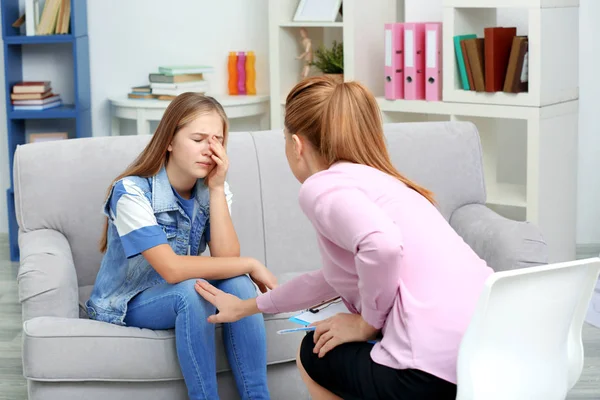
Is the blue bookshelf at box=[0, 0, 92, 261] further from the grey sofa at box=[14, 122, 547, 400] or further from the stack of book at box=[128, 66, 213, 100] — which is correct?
the grey sofa at box=[14, 122, 547, 400]

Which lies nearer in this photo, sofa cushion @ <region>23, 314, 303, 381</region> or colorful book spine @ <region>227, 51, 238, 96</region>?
sofa cushion @ <region>23, 314, 303, 381</region>

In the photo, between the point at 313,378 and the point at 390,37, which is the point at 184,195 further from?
the point at 390,37

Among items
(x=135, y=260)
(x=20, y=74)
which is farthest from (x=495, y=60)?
(x=20, y=74)

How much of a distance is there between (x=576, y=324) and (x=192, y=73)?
3262mm

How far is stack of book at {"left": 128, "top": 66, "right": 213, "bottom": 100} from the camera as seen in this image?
4.57 m

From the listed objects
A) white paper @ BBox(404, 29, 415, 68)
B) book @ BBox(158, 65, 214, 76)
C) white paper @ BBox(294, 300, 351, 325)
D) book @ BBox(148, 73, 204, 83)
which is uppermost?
white paper @ BBox(404, 29, 415, 68)

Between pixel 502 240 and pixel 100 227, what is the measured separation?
121 centimetres

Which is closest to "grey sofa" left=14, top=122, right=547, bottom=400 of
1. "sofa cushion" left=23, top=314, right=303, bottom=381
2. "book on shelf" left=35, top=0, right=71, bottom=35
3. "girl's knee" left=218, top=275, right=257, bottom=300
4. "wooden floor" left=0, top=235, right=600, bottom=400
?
"sofa cushion" left=23, top=314, right=303, bottom=381

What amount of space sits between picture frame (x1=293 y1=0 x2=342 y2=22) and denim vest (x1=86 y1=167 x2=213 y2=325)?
6.90ft

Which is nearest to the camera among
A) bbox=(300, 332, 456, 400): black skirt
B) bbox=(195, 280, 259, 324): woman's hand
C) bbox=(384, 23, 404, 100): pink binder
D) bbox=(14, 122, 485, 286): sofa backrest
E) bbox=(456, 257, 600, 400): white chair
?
bbox=(456, 257, 600, 400): white chair

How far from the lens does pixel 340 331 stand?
1.82 meters

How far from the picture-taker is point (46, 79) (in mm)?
4844

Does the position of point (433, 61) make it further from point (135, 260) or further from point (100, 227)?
point (135, 260)

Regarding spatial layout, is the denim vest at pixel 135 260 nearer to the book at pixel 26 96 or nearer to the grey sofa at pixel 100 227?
the grey sofa at pixel 100 227
